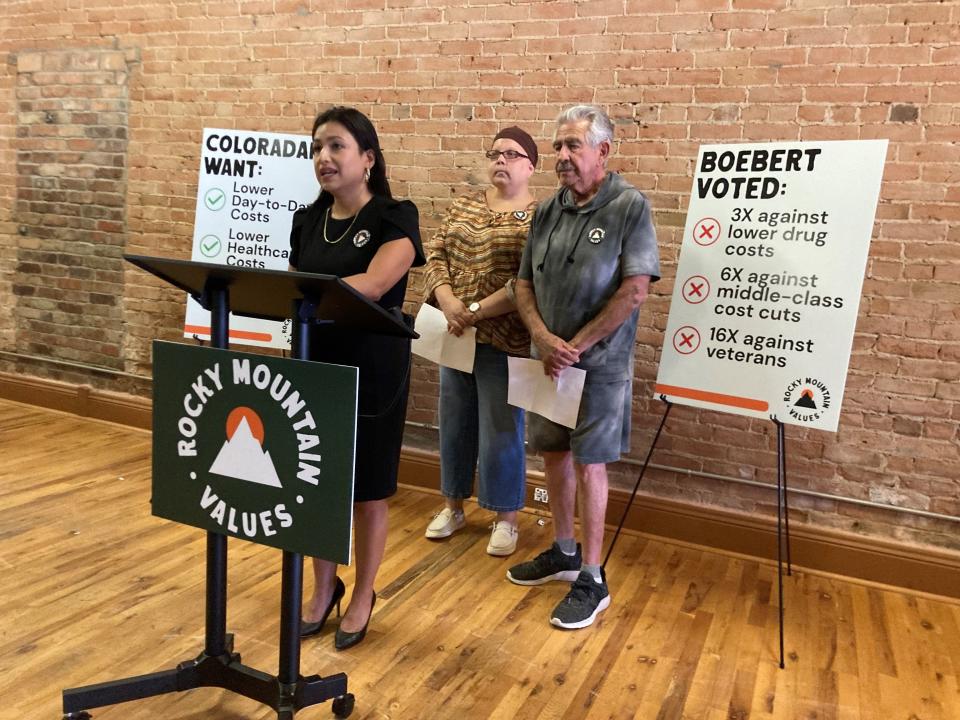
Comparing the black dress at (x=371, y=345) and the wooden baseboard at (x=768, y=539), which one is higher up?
the black dress at (x=371, y=345)

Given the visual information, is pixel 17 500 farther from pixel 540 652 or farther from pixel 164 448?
pixel 540 652

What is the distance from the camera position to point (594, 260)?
2303 millimetres

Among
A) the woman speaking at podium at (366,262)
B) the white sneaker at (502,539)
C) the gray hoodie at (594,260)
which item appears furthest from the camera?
the white sneaker at (502,539)

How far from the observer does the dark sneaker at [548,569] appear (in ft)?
8.71

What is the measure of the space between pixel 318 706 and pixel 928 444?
233 cm

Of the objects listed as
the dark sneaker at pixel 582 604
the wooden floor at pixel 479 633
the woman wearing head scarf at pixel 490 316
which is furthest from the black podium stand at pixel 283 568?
the woman wearing head scarf at pixel 490 316

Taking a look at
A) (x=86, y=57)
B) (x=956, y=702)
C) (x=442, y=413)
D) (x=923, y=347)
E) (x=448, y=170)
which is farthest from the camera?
(x=86, y=57)

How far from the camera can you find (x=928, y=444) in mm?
2746

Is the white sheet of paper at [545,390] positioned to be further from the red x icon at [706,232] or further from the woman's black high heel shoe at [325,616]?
the woman's black high heel shoe at [325,616]

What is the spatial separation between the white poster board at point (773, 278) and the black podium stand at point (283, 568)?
1.30 m

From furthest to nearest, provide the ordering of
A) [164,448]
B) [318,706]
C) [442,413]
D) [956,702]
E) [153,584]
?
[442,413] < [153,584] < [956,702] < [318,706] < [164,448]

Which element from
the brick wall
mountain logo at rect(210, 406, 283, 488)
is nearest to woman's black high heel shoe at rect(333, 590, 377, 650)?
mountain logo at rect(210, 406, 283, 488)

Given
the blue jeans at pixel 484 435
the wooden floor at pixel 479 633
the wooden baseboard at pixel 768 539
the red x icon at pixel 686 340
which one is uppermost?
the red x icon at pixel 686 340

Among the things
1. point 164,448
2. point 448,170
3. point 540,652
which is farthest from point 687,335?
point 164,448
